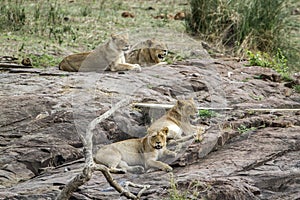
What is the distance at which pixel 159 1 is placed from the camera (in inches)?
714

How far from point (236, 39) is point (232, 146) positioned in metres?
5.83

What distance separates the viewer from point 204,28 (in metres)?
13.9

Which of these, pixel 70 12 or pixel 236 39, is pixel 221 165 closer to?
pixel 236 39

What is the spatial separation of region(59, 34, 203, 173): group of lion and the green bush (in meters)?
2.37

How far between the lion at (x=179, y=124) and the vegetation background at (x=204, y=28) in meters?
3.89

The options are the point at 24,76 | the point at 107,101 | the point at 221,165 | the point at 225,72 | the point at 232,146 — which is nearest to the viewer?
the point at 221,165

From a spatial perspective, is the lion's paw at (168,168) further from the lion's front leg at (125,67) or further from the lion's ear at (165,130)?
the lion's front leg at (125,67)

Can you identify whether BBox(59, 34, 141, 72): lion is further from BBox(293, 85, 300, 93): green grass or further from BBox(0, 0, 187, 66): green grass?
BBox(293, 85, 300, 93): green grass

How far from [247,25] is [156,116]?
4871mm

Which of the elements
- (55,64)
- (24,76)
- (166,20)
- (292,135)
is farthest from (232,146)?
(166,20)

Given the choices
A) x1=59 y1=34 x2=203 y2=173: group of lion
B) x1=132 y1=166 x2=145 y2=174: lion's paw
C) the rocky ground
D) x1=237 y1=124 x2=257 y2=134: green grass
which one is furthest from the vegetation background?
x1=132 y1=166 x2=145 y2=174: lion's paw

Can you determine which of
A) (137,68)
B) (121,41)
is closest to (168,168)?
(137,68)

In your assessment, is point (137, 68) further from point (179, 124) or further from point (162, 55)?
point (179, 124)

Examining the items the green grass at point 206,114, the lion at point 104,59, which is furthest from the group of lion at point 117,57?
the green grass at point 206,114
